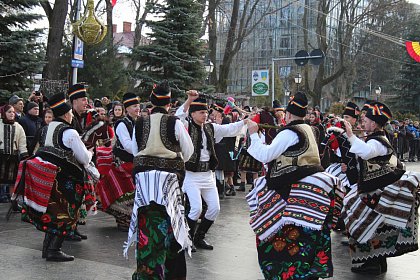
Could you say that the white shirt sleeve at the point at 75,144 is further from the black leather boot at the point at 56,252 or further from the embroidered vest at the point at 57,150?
the black leather boot at the point at 56,252

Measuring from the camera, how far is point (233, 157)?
13.7 meters

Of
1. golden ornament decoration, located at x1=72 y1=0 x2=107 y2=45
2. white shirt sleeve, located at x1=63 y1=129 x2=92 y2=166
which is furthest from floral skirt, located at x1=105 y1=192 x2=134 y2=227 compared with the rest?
golden ornament decoration, located at x1=72 y1=0 x2=107 y2=45

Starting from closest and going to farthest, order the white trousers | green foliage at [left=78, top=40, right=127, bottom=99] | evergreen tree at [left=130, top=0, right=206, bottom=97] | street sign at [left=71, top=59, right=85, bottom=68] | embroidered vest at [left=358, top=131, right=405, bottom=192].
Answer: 1. embroidered vest at [left=358, top=131, right=405, bottom=192]
2. the white trousers
3. street sign at [left=71, top=59, right=85, bottom=68]
4. evergreen tree at [left=130, top=0, right=206, bottom=97]
5. green foliage at [left=78, top=40, right=127, bottom=99]

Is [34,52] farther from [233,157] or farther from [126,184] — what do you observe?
[126,184]

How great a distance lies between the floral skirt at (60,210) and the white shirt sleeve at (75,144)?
0.35 metres

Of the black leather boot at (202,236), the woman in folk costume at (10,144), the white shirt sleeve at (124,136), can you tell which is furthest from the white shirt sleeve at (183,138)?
the woman in folk costume at (10,144)

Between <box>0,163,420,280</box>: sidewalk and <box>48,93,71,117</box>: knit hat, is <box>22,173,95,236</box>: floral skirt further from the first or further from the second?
A: <box>48,93,71,117</box>: knit hat

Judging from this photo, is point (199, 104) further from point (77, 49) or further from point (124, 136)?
point (77, 49)

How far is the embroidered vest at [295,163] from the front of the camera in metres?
5.74

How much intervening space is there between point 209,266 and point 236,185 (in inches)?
336

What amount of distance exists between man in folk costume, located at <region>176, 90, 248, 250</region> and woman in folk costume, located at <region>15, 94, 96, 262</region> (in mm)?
1286

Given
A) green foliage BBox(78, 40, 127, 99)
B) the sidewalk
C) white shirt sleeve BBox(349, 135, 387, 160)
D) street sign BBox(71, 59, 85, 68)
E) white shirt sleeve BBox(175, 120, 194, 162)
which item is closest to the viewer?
white shirt sleeve BBox(175, 120, 194, 162)

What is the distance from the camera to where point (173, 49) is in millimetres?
19766

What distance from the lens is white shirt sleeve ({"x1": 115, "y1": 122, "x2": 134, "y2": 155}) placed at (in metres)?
8.22
